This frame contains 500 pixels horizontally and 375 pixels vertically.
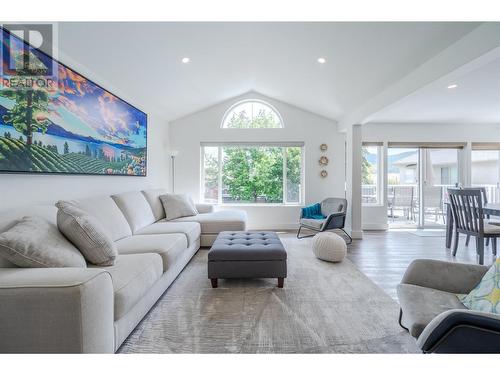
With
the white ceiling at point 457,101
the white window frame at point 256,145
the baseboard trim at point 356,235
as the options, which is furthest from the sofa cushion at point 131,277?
the baseboard trim at point 356,235

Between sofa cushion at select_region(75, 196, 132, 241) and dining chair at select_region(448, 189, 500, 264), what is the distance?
413 centimetres

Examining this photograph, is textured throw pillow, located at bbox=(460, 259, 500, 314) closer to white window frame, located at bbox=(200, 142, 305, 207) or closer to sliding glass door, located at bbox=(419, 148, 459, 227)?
white window frame, located at bbox=(200, 142, 305, 207)

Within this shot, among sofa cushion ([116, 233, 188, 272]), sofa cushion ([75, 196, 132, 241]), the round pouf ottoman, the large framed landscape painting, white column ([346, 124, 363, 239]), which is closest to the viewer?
the large framed landscape painting

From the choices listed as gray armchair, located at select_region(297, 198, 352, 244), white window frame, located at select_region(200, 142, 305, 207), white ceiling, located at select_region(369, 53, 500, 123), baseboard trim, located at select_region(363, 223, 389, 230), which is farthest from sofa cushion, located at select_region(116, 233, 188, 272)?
baseboard trim, located at select_region(363, 223, 389, 230)

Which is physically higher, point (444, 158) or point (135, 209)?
point (444, 158)

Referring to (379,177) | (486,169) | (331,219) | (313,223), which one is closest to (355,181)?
(331,219)

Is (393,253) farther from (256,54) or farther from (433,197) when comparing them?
(256,54)

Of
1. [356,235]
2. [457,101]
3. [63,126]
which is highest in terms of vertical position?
[457,101]

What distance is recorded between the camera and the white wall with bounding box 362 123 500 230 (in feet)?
17.2

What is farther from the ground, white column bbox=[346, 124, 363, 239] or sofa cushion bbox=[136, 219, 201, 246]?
white column bbox=[346, 124, 363, 239]

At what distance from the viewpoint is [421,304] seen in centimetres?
137

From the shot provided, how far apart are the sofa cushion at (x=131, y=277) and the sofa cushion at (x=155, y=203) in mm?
1793

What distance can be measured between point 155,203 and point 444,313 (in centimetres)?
357
